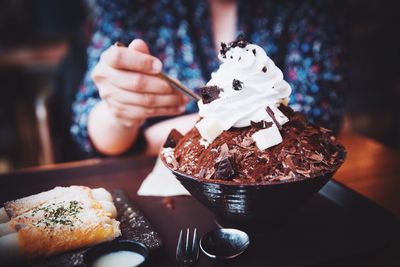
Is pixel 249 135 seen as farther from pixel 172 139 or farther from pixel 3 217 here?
pixel 3 217

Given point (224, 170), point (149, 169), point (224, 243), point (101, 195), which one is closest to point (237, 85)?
point (224, 170)

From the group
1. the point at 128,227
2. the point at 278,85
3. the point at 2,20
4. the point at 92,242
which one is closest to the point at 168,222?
the point at 128,227

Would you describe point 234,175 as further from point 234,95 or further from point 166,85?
point 166,85

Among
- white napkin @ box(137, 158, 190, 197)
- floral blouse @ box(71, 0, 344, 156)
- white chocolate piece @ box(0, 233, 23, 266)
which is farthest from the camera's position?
floral blouse @ box(71, 0, 344, 156)

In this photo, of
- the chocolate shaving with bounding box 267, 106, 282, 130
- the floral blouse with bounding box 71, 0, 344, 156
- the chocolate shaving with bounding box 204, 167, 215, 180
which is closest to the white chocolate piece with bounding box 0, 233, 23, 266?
the chocolate shaving with bounding box 204, 167, 215, 180

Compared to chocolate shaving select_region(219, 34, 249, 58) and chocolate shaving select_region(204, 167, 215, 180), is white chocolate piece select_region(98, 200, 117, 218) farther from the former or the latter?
chocolate shaving select_region(219, 34, 249, 58)

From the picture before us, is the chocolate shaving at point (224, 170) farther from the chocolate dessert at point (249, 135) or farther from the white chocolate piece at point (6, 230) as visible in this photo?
the white chocolate piece at point (6, 230)

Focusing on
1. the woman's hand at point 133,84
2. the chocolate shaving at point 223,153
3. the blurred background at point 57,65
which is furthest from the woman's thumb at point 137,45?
the blurred background at point 57,65
